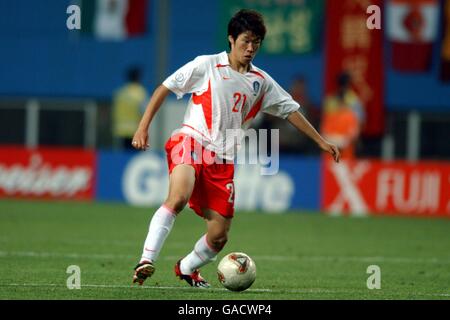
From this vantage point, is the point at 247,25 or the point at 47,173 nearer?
the point at 247,25

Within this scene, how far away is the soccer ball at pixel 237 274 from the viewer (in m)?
9.98

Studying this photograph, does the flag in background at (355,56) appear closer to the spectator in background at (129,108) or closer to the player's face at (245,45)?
the spectator in background at (129,108)

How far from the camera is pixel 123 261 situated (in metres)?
12.7

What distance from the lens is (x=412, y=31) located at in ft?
77.7

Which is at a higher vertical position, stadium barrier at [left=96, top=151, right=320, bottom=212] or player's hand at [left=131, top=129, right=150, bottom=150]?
player's hand at [left=131, top=129, right=150, bottom=150]

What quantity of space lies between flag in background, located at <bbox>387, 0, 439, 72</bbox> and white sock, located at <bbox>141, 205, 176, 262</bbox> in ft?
47.6

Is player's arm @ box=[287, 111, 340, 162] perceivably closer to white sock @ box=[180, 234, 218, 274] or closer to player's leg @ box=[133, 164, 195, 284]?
player's leg @ box=[133, 164, 195, 284]

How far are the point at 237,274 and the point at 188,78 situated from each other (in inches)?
64.4

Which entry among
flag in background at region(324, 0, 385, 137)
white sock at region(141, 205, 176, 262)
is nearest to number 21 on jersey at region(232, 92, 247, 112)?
white sock at region(141, 205, 176, 262)

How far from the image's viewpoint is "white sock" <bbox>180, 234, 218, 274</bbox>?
406 inches

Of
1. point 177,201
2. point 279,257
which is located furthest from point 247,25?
point 279,257

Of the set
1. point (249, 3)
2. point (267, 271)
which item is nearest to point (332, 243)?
point (267, 271)

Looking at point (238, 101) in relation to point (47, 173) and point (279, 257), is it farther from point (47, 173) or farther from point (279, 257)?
point (47, 173)

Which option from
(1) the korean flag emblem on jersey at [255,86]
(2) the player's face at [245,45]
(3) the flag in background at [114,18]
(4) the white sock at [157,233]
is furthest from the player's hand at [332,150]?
(3) the flag in background at [114,18]
